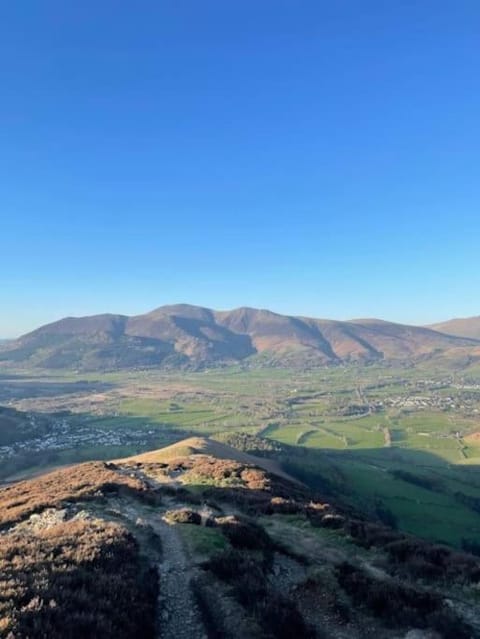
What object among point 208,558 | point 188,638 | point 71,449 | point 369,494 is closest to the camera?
point 188,638

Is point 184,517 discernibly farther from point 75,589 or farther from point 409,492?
point 409,492

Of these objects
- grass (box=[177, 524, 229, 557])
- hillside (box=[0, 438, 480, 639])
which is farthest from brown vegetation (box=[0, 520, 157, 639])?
grass (box=[177, 524, 229, 557])

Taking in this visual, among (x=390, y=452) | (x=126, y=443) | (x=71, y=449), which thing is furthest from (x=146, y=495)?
(x=390, y=452)

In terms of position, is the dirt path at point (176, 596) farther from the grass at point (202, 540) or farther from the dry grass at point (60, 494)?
the dry grass at point (60, 494)

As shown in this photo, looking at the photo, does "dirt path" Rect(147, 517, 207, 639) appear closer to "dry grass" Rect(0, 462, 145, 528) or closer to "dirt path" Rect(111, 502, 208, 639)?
"dirt path" Rect(111, 502, 208, 639)

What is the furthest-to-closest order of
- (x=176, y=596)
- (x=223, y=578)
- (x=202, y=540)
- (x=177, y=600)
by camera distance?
(x=202, y=540) < (x=223, y=578) < (x=176, y=596) < (x=177, y=600)

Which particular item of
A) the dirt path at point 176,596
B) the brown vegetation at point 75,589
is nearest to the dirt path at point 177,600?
the dirt path at point 176,596

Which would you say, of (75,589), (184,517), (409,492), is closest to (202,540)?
(184,517)

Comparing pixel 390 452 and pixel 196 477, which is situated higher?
pixel 196 477

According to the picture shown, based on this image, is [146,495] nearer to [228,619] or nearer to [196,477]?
[196,477]
